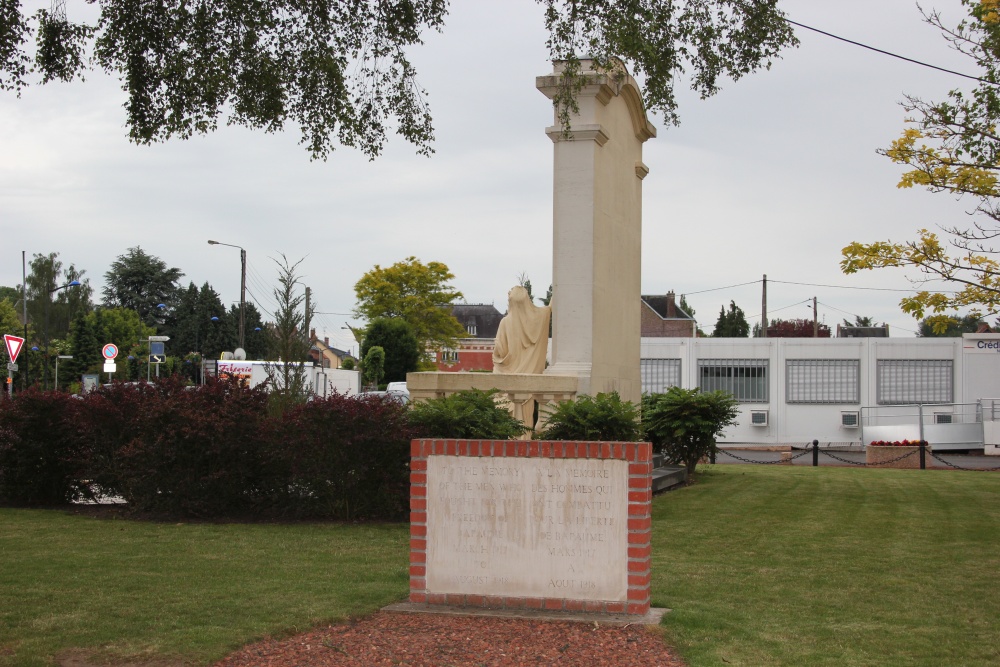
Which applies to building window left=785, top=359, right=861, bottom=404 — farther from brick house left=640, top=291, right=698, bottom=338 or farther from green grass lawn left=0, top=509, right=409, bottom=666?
green grass lawn left=0, top=509, right=409, bottom=666

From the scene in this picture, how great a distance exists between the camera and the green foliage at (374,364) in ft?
185

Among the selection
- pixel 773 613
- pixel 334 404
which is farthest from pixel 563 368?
pixel 773 613

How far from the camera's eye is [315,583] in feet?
28.2

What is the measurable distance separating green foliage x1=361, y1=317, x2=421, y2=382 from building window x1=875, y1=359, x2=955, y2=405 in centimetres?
2811

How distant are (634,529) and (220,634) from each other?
284 centimetres

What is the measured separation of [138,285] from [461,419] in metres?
91.1

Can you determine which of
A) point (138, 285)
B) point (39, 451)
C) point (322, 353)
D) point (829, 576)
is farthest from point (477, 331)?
point (829, 576)

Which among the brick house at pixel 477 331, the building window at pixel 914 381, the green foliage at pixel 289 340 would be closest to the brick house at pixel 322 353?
the green foliage at pixel 289 340

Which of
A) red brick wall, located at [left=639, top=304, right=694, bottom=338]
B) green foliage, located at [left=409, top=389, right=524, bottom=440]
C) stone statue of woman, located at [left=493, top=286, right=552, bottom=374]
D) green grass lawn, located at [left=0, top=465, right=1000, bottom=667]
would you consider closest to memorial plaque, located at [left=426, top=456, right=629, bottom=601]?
green grass lawn, located at [left=0, top=465, right=1000, bottom=667]

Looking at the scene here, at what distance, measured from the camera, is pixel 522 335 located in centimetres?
1595

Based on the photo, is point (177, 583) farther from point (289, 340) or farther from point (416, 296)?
point (416, 296)

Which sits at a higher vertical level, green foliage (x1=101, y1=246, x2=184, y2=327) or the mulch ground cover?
green foliage (x1=101, y1=246, x2=184, y2=327)

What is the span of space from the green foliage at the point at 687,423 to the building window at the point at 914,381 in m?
24.6

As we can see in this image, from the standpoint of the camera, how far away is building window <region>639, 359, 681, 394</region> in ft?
142
